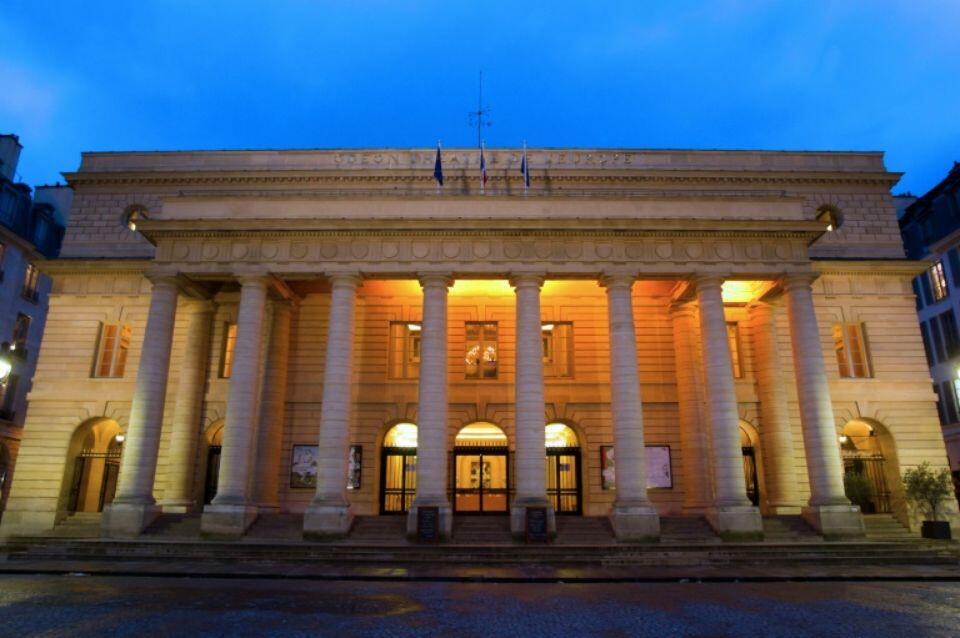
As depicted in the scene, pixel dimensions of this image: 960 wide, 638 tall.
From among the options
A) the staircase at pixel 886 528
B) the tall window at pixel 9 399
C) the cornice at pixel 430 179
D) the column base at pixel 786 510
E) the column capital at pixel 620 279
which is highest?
the cornice at pixel 430 179

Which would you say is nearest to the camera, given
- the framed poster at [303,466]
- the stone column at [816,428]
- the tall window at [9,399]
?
the stone column at [816,428]

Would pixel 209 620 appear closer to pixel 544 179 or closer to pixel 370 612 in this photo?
pixel 370 612

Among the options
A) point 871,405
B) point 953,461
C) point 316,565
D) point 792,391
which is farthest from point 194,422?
point 953,461

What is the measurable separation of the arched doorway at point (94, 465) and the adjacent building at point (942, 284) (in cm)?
4383

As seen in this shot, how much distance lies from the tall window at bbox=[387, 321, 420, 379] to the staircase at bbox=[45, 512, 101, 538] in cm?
1259

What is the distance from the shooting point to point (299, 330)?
89.9 ft

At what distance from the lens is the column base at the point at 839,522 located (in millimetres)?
20844

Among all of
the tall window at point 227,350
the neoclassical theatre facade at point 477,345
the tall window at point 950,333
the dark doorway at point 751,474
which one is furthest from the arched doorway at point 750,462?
the tall window at point 227,350

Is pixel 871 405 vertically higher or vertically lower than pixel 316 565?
higher

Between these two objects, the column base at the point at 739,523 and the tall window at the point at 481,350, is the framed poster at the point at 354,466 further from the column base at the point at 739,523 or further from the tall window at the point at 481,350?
the column base at the point at 739,523

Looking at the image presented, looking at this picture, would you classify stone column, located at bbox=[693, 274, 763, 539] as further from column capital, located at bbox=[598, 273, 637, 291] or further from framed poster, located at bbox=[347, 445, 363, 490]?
framed poster, located at bbox=[347, 445, 363, 490]

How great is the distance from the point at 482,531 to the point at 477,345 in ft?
27.9

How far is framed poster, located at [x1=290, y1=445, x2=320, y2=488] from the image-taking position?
2564cm

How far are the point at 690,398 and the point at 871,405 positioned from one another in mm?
7541
